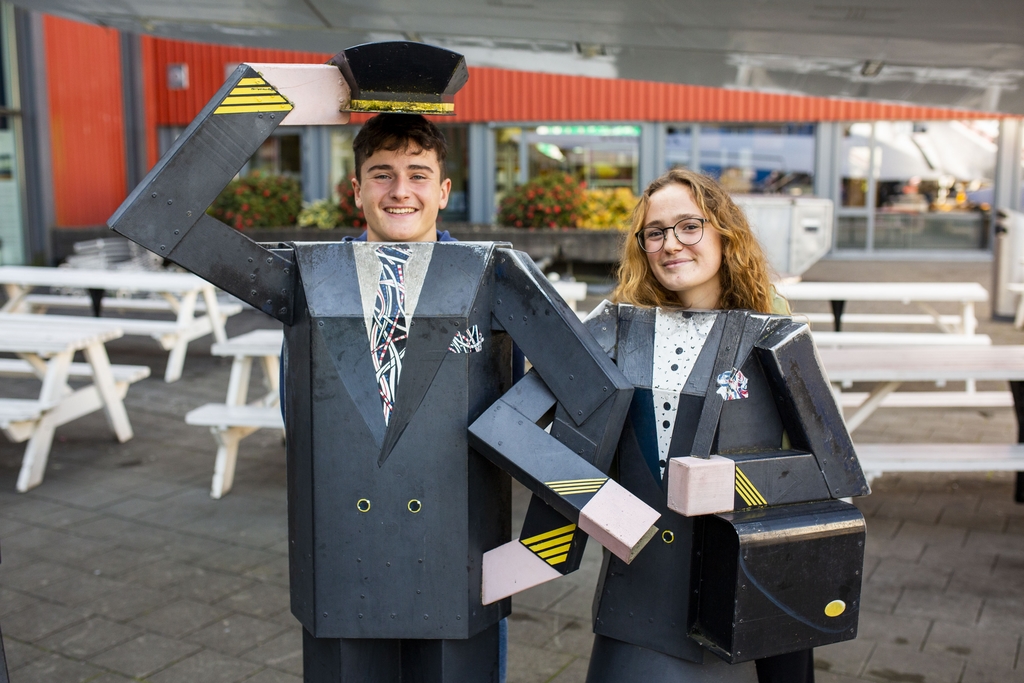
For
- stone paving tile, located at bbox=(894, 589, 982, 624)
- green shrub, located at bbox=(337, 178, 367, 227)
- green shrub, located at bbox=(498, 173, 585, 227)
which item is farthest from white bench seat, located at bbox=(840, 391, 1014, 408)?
green shrub, located at bbox=(337, 178, 367, 227)

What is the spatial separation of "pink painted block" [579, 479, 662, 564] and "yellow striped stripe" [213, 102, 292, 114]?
0.97 metres

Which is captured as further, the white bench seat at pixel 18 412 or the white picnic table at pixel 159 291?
the white picnic table at pixel 159 291

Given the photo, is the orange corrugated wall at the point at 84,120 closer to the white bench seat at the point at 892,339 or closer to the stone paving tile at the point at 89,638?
the white bench seat at the point at 892,339

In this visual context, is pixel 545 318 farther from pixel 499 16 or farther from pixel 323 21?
pixel 323 21

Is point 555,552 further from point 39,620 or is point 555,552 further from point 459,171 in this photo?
point 459,171

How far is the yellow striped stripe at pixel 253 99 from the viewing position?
1.78 metres

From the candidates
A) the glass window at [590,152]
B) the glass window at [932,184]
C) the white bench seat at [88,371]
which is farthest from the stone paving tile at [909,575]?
the glass window at [932,184]

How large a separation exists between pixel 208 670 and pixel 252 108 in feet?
7.28

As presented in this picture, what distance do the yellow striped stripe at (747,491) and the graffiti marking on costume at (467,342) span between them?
584mm

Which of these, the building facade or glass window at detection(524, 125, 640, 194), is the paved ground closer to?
the building facade

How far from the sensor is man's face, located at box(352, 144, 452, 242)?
2037 millimetres

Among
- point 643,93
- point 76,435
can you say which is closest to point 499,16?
point 76,435

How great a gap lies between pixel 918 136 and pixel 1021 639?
1589 centimetres

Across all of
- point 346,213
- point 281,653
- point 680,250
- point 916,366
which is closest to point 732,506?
point 680,250
